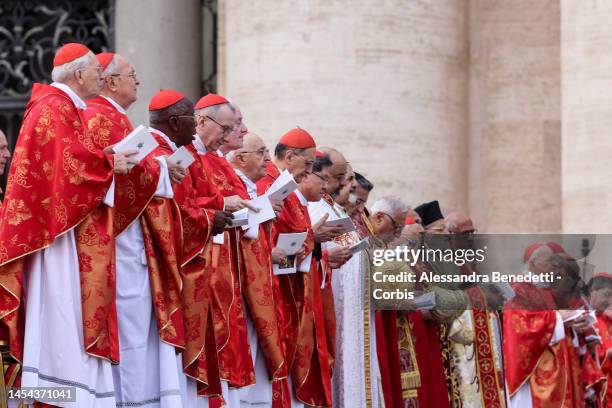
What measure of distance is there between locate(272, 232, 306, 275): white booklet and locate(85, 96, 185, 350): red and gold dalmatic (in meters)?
1.25

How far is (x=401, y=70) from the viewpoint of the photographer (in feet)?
49.3

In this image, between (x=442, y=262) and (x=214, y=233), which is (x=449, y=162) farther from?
(x=214, y=233)

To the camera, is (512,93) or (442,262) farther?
(512,93)

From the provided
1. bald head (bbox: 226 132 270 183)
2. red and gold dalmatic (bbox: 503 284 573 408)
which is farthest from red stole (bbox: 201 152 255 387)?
red and gold dalmatic (bbox: 503 284 573 408)

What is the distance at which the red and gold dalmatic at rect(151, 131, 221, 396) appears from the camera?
9.45 meters

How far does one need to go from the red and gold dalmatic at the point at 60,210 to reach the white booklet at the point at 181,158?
0.47 metres

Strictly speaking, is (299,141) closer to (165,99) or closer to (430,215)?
(165,99)

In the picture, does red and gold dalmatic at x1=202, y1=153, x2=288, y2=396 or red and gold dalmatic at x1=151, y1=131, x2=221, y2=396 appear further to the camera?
red and gold dalmatic at x1=202, y1=153, x2=288, y2=396

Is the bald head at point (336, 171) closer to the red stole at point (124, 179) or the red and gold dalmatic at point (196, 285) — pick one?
the red and gold dalmatic at point (196, 285)

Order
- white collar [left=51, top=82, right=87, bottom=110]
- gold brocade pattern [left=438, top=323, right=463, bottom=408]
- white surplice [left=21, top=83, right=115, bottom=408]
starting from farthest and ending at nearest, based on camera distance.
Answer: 1. gold brocade pattern [left=438, top=323, right=463, bottom=408]
2. white collar [left=51, top=82, right=87, bottom=110]
3. white surplice [left=21, top=83, right=115, bottom=408]

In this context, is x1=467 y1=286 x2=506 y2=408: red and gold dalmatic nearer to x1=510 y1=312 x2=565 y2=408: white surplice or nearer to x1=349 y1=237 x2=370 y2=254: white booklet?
x1=510 y1=312 x2=565 y2=408: white surplice

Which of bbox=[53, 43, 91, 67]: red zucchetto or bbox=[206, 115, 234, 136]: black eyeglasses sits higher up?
bbox=[53, 43, 91, 67]: red zucchetto

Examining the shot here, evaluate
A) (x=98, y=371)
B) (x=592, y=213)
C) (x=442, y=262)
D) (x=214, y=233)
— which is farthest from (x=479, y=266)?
(x=98, y=371)

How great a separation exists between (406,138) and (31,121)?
664 centimetres
